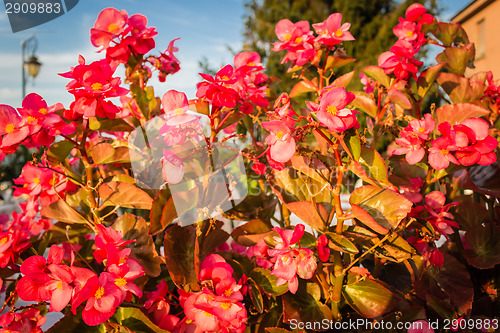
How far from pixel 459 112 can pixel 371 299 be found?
350 mm

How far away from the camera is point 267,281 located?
0.53m

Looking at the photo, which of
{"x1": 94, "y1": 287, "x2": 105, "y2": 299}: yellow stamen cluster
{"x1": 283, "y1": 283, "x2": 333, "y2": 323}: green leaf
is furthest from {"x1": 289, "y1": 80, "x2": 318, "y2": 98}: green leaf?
{"x1": 94, "y1": 287, "x2": 105, "y2": 299}: yellow stamen cluster

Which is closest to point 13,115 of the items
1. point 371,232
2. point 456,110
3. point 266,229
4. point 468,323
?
point 266,229

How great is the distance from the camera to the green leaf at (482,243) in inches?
25.3

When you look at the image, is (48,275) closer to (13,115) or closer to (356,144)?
(13,115)

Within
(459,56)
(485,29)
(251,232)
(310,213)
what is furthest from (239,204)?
(485,29)

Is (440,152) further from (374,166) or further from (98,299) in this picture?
(98,299)

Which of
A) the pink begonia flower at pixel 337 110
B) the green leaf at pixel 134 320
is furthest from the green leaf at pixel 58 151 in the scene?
the pink begonia flower at pixel 337 110

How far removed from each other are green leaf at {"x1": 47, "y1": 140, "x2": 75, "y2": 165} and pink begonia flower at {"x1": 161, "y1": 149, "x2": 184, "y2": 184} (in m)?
0.16

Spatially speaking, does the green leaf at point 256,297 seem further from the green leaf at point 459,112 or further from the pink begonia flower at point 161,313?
the green leaf at point 459,112

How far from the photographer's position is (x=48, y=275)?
497 mm

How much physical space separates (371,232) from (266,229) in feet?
0.53

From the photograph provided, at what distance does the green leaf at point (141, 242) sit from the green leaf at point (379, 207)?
0.97ft

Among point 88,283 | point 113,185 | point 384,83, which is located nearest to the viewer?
point 88,283
